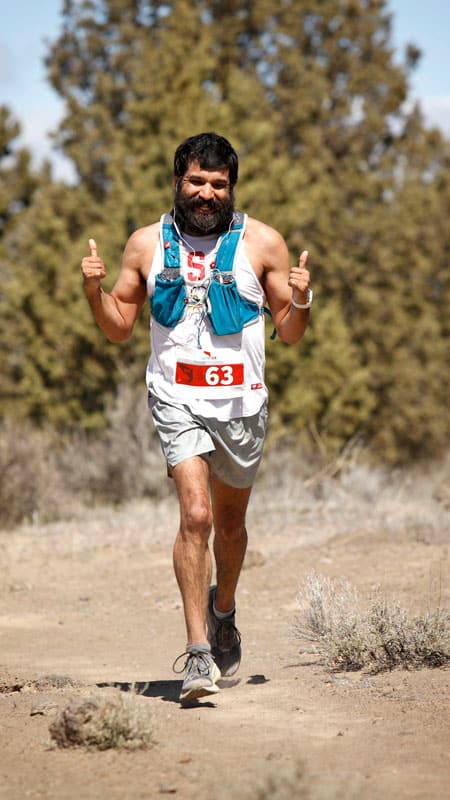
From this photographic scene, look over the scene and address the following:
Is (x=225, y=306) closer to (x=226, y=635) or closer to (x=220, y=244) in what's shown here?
(x=220, y=244)

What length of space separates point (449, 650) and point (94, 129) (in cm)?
2279

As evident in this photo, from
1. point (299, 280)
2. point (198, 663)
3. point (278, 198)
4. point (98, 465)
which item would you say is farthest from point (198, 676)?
point (278, 198)

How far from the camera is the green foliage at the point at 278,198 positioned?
768 inches

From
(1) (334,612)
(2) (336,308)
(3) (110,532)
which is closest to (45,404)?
(2) (336,308)

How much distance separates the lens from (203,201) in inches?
224

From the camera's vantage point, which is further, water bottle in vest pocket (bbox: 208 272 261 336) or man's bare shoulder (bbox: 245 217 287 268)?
man's bare shoulder (bbox: 245 217 287 268)

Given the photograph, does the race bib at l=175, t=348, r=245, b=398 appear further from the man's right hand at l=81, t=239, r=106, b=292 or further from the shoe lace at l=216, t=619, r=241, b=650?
the shoe lace at l=216, t=619, r=241, b=650

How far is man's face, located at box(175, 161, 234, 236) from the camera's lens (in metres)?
5.66

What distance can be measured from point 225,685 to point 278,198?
48.3ft

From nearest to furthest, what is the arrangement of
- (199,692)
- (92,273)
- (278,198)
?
(199,692) < (92,273) < (278,198)

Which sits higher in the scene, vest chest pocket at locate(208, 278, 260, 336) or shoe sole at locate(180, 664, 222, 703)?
vest chest pocket at locate(208, 278, 260, 336)

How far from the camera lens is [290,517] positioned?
1239cm

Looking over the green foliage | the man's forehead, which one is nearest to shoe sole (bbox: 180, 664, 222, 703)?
the man's forehead

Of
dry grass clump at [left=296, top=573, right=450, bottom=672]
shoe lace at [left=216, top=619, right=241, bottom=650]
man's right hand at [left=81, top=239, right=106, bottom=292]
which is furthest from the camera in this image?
shoe lace at [left=216, top=619, right=241, bottom=650]
